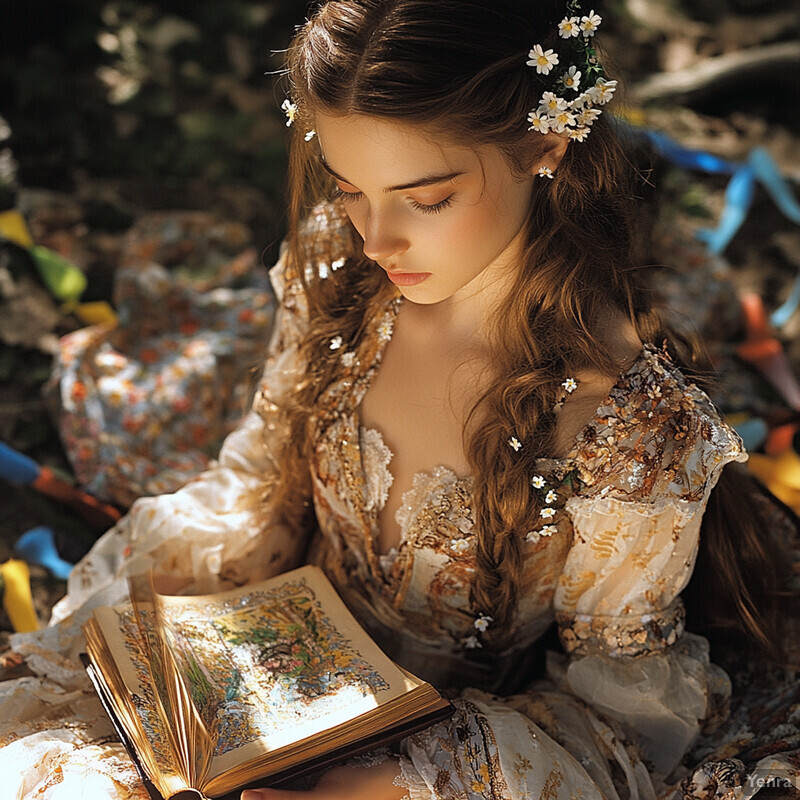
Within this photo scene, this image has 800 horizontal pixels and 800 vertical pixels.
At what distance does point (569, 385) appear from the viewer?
135cm

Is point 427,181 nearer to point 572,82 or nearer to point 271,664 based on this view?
point 572,82

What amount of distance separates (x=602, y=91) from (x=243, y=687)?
0.88m

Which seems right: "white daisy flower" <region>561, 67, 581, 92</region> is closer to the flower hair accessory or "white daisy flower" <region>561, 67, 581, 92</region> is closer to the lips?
the flower hair accessory

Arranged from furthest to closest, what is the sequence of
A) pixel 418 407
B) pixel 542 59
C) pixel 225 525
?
pixel 225 525, pixel 418 407, pixel 542 59

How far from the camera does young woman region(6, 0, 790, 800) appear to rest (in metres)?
1.17

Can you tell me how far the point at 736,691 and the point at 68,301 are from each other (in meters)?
1.86

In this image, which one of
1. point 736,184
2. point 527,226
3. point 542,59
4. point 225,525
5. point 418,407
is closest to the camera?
point 542,59

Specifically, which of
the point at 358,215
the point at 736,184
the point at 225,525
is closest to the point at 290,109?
the point at 358,215

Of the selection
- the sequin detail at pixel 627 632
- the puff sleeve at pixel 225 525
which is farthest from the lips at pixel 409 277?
the sequin detail at pixel 627 632

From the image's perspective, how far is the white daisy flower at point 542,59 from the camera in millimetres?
1145

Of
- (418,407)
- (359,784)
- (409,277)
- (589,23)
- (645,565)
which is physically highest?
(589,23)

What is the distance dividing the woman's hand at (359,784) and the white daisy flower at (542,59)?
0.87 metres

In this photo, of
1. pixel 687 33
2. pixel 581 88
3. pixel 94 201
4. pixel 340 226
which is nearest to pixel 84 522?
pixel 340 226

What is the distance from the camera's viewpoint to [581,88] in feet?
3.94
